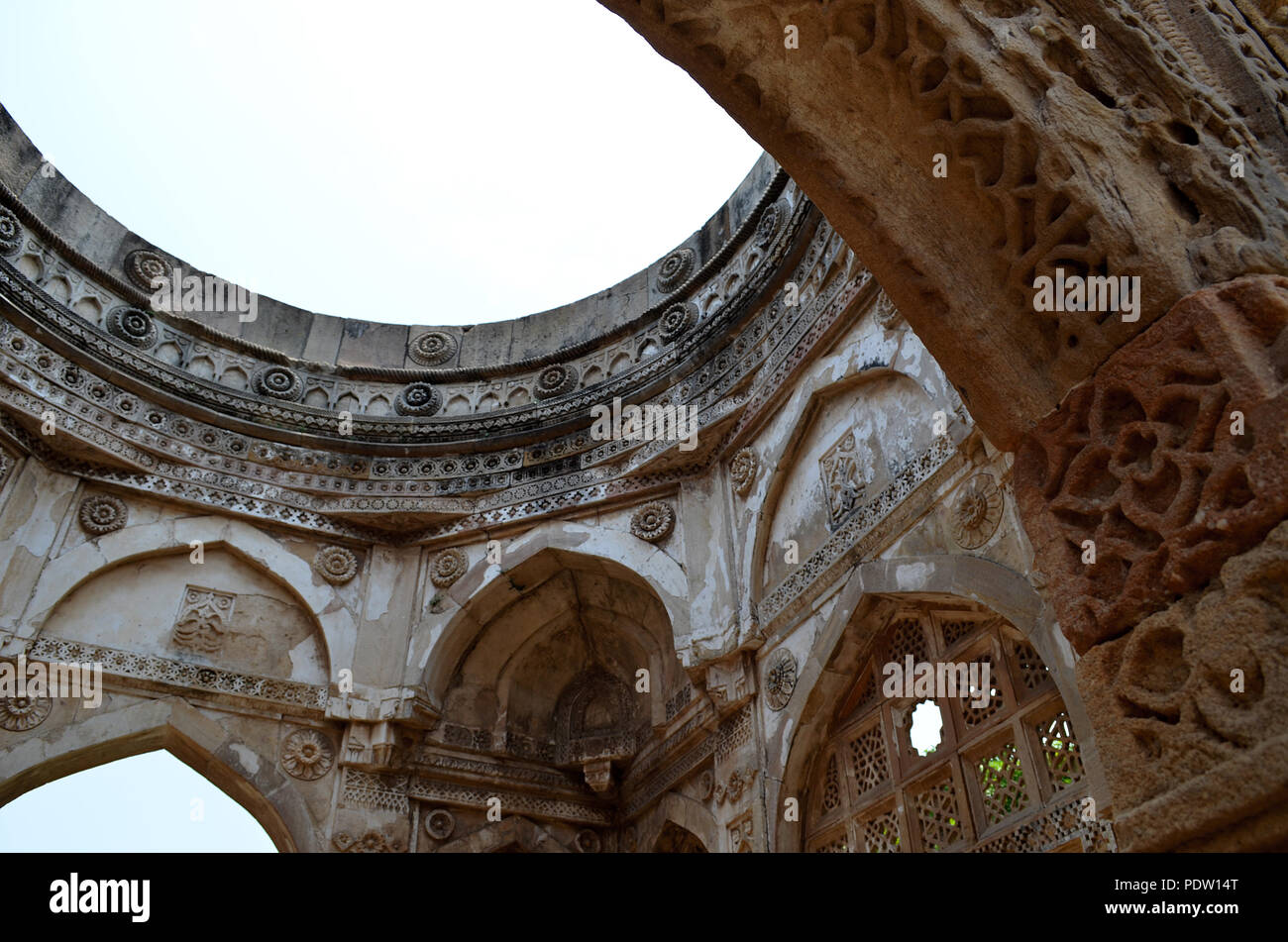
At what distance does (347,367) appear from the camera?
9500mm

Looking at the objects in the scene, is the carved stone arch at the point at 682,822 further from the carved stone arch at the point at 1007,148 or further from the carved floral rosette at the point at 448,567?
the carved stone arch at the point at 1007,148

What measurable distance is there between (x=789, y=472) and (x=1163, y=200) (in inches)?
194

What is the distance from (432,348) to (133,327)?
2614 mm

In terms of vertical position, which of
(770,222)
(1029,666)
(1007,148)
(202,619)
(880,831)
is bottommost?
(880,831)

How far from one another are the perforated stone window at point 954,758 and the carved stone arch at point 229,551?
4.25 meters

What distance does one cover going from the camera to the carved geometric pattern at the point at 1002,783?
4742 millimetres

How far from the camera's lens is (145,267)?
8.79m

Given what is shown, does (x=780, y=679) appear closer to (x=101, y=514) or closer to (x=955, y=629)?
(x=955, y=629)

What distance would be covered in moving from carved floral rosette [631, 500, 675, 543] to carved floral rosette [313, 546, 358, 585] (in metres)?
2.50

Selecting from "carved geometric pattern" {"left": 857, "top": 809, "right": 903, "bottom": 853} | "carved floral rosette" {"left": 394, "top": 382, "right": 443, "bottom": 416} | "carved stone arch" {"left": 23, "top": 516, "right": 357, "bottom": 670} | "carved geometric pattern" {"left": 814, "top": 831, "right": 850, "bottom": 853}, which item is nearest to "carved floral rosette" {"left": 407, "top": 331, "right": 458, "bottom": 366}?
"carved floral rosette" {"left": 394, "top": 382, "right": 443, "bottom": 416}

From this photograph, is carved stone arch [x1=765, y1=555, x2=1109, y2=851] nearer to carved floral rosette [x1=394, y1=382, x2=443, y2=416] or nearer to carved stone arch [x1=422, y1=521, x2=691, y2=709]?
carved stone arch [x1=422, y1=521, x2=691, y2=709]

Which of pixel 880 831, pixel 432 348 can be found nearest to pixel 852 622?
pixel 880 831
